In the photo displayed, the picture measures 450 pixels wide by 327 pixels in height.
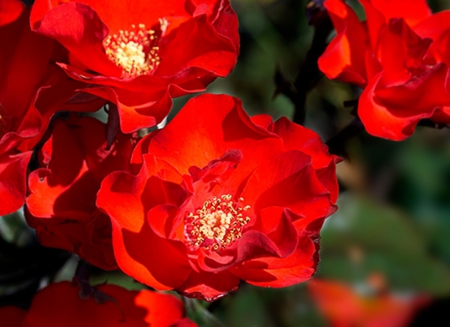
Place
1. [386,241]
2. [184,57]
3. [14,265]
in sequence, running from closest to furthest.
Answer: [184,57], [14,265], [386,241]

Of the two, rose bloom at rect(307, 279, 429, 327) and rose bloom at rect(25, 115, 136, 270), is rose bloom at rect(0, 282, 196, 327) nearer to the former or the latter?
rose bloom at rect(25, 115, 136, 270)

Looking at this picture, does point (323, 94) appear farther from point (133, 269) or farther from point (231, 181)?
point (133, 269)

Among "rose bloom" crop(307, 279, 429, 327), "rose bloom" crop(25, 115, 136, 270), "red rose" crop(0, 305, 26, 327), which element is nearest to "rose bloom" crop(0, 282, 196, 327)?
"red rose" crop(0, 305, 26, 327)

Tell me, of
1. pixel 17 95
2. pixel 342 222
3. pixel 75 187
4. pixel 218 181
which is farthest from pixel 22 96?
pixel 342 222

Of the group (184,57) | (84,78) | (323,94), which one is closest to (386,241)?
(323,94)

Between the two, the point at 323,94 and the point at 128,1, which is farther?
the point at 323,94

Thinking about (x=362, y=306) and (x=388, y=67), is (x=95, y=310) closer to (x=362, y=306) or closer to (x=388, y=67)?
(x=388, y=67)

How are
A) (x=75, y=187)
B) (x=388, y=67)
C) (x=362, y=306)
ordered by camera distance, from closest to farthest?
(x=75, y=187) → (x=388, y=67) → (x=362, y=306)
